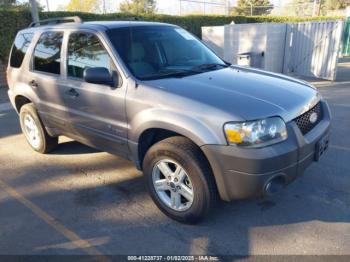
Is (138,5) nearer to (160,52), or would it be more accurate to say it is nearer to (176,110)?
(160,52)

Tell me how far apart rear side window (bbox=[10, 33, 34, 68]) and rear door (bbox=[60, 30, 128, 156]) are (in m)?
1.18

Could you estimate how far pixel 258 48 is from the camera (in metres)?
11.0

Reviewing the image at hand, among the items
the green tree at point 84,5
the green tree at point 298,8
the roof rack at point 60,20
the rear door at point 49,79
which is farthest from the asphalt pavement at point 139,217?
the green tree at point 298,8

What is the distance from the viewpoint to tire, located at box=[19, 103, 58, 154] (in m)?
4.88

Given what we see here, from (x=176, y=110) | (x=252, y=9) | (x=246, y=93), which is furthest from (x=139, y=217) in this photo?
(x=252, y=9)

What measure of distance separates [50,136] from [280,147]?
349cm

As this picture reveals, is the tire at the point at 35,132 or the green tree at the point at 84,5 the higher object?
the green tree at the point at 84,5

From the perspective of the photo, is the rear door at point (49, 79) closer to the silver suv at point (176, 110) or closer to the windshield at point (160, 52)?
the silver suv at point (176, 110)

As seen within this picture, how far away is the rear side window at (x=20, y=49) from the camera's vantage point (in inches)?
191

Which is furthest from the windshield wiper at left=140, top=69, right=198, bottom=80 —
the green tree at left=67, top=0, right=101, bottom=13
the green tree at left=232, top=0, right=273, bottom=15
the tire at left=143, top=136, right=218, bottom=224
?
the green tree at left=232, top=0, right=273, bottom=15

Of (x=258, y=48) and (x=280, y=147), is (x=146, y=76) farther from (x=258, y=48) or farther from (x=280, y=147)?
(x=258, y=48)

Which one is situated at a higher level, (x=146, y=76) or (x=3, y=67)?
(x=146, y=76)

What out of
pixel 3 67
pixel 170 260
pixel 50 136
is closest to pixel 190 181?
pixel 170 260

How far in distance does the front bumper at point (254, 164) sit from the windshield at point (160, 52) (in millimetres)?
1163
